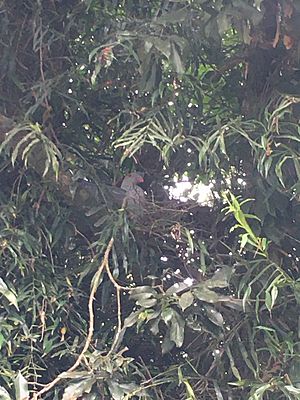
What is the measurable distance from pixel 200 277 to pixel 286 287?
192 millimetres

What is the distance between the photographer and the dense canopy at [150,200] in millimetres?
1303

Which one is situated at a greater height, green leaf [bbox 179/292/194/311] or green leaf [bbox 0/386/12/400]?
green leaf [bbox 179/292/194/311]

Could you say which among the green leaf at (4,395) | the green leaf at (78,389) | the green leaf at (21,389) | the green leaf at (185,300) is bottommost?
the green leaf at (4,395)

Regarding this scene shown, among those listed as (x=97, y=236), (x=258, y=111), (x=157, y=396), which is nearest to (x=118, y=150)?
(x=97, y=236)

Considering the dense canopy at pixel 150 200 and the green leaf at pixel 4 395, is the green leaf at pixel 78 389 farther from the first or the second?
the green leaf at pixel 4 395

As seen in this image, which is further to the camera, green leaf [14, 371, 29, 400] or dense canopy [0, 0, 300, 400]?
dense canopy [0, 0, 300, 400]

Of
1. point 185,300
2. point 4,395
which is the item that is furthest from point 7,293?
point 185,300

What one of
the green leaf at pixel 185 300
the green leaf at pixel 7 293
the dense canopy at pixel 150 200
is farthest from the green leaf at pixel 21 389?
the green leaf at pixel 185 300

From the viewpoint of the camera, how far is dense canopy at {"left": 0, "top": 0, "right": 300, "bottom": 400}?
1.30 m

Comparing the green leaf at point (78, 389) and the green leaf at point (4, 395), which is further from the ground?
the green leaf at point (78, 389)

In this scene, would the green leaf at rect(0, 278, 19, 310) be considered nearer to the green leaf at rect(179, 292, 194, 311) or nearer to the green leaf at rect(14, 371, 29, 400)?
the green leaf at rect(14, 371, 29, 400)

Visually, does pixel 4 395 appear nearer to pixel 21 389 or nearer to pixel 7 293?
pixel 21 389

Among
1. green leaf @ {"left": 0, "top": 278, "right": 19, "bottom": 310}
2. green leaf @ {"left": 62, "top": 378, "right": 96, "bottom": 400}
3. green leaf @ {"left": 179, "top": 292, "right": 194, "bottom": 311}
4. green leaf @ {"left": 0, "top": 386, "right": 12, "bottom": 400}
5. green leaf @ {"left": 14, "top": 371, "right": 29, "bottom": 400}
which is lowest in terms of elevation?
green leaf @ {"left": 0, "top": 386, "right": 12, "bottom": 400}

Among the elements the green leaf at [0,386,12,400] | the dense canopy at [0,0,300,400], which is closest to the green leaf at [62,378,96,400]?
the dense canopy at [0,0,300,400]
